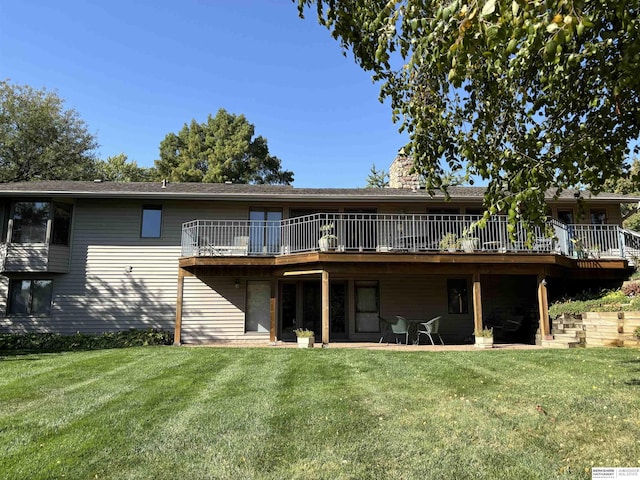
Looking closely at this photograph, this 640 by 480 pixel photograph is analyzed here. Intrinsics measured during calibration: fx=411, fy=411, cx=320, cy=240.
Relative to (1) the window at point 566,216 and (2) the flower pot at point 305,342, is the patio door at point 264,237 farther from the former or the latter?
(1) the window at point 566,216

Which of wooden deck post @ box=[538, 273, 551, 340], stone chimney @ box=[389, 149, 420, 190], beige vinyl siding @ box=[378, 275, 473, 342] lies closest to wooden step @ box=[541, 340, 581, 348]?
wooden deck post @ box=[538, 273, 551, 340]

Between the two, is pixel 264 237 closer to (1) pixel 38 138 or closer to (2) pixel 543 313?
(2) pixel 543 313

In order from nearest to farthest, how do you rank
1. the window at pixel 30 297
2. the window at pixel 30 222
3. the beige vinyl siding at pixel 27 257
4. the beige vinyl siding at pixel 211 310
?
the beige vinyl siding at pixel 27 257, the window at pixel 30 222, the window at pixel 30 297, the beige vinyl siding at pixel 211 310

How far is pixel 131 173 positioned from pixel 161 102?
21.7m

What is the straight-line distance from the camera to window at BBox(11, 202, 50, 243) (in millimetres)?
13578

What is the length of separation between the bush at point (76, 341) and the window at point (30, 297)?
0.90 meters

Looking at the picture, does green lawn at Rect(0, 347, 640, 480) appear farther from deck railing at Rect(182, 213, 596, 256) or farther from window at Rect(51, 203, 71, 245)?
window at Rect(51, 203, 71, 245)

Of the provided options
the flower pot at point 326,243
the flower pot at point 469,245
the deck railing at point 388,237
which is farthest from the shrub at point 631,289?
the flower pot at point 326,243

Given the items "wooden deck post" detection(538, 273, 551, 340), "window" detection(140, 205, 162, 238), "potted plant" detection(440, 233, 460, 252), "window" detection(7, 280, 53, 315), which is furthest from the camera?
"window" detection(140, 205, 162, 238)

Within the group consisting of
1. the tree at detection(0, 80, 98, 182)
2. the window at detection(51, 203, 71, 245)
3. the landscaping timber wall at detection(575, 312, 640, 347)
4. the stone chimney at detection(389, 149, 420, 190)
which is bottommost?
the landscaping timber wall at detection(575, 312, 640, 347)

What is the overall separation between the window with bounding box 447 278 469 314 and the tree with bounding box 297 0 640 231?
9.88 meters

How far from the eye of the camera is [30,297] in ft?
45.1

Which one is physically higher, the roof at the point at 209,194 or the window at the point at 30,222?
the roof at the point at 209,194

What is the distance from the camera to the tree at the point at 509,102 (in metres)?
3.82
